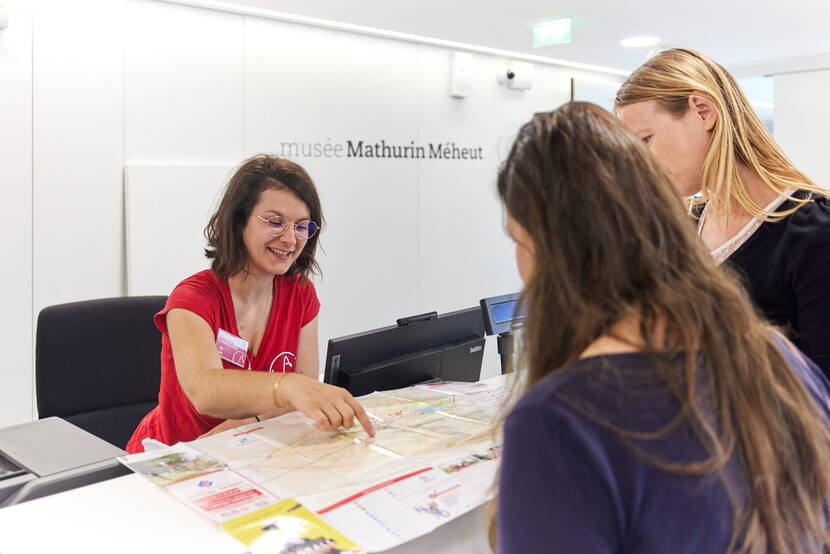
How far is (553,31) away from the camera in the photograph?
4824 mm

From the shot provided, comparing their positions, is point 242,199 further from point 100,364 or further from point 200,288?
point 100,364

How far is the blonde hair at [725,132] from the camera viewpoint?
155 cm

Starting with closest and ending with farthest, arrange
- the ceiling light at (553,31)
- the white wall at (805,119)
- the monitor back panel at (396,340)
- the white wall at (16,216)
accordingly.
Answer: the monitor back panel at (396,340) → the white wall at (16,216) → the ceiling light at (553,31) → the white wall at (805,119)

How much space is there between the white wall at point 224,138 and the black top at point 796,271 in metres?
3.39

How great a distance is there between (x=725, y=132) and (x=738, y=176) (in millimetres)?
104

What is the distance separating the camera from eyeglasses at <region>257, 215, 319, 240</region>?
6.64 feet

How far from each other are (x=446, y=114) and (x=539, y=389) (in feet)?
16.7

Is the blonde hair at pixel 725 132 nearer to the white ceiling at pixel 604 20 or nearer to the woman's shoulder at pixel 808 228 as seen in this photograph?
the woman's shoulder at pixel 808 228

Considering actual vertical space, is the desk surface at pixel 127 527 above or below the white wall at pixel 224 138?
below

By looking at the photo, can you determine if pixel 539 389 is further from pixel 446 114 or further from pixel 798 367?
pixel 446 114

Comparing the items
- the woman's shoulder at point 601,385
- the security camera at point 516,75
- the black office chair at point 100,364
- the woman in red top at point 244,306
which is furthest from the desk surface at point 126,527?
the security camera at point 516,75

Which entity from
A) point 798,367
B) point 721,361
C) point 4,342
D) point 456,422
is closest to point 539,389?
point 721,361

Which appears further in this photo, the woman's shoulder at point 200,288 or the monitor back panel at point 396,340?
the woman's shoulder at point 200,288

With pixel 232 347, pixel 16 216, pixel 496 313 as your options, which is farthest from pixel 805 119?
pixel 16 216
